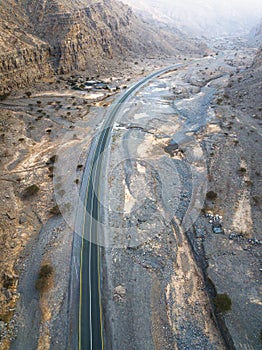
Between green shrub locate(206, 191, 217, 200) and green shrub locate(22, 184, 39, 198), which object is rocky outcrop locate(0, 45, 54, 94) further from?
green shrub locate(206, 191, 217, 200)

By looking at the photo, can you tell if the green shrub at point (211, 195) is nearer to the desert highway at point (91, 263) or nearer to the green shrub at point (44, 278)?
the desert highway at point (91, 263)

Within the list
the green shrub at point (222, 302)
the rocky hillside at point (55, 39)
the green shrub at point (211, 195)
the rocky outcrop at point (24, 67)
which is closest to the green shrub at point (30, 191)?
the green shrub at point (211, 195)

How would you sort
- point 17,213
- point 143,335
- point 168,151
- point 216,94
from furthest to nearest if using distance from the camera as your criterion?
point 216,94
point 168,151
point 17,213
point 143,335

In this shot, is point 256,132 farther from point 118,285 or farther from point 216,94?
point 118,285

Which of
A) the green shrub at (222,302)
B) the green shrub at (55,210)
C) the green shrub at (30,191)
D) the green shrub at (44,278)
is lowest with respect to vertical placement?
the green shrub at (44,278)

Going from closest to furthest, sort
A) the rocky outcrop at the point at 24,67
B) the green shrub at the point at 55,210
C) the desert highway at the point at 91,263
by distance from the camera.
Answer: the desert highway at the point at 91,263 < the green shrub at the point at 55,210 < the rocky outcrop at the point at 24,67

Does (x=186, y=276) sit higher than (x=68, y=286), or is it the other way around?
(x=186, y=276)

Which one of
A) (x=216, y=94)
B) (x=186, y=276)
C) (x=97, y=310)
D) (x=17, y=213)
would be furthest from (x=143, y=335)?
(x=216, y=94)
